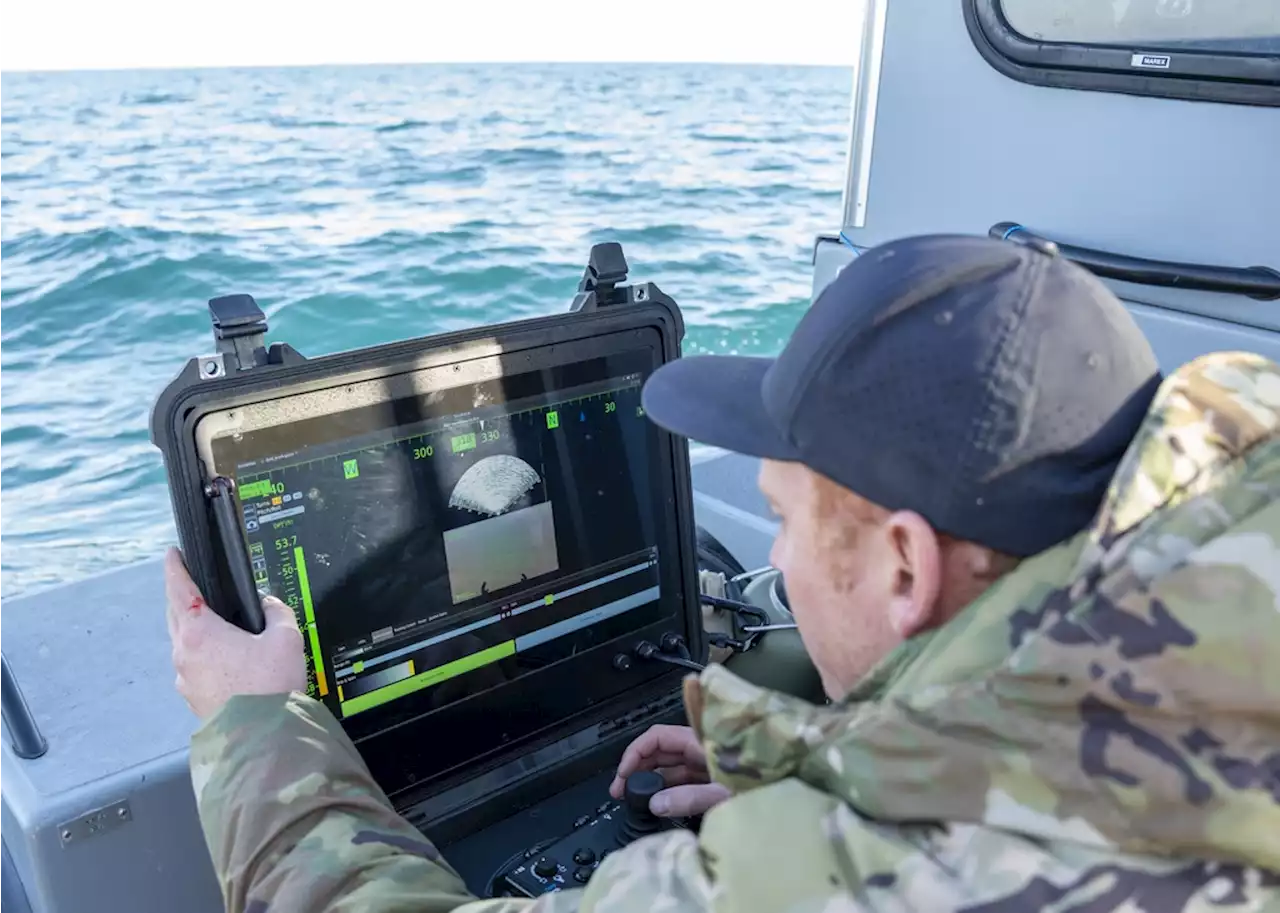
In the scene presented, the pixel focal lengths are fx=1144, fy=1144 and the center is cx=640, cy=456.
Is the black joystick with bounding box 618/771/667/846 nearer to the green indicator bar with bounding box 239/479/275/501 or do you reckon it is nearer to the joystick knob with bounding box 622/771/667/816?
the joystick knob with bounding box 622/771/667/816

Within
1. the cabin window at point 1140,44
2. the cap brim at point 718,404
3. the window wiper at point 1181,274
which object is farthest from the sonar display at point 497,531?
the cabin window at point 1140,44

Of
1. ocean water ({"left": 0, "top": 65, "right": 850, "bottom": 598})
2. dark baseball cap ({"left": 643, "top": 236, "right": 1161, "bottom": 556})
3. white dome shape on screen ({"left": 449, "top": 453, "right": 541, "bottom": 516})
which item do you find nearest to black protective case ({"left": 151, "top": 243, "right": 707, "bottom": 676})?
white dome shape on screen ({"left": 449, "top": 453, "right": 541, "bottom": 516})

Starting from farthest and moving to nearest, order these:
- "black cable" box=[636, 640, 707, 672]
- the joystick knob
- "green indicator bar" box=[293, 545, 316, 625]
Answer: "black cable" box=[636, 640, 707, 672] → the joystick knob → "green indicator bar" box=[293, 545, 316, 625]

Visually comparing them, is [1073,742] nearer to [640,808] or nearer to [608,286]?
[640,808]

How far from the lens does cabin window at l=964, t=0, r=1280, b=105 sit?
1859 mm

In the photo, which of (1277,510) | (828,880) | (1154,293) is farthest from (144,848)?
(1154,293)

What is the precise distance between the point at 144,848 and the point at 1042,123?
6.21 feet

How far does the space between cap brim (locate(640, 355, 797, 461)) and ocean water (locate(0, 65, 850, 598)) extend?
6.71 feet

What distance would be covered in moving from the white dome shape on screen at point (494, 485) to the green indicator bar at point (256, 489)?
0.22 meters

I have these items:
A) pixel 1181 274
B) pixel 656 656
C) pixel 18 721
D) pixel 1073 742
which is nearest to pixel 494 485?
pixel 656 656

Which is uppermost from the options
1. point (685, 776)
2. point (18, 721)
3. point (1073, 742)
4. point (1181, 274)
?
point (1073, 742)

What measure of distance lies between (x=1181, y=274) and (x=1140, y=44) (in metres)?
0.41

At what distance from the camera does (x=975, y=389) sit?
0.81 m

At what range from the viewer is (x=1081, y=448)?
810mm
